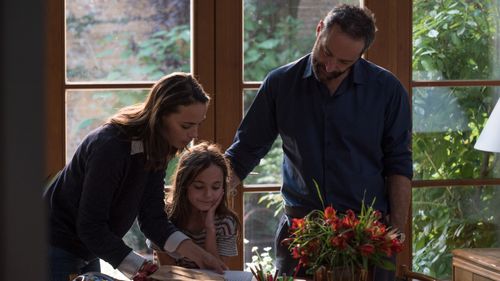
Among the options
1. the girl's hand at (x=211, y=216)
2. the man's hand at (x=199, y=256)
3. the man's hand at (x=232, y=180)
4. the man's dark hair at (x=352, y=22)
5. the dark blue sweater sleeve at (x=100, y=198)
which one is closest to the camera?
the dark blue sweater sleeve at (x=100, y=198)

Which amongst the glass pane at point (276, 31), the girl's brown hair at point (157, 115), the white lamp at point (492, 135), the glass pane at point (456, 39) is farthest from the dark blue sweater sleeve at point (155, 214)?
the glass pane at point (456, 39)

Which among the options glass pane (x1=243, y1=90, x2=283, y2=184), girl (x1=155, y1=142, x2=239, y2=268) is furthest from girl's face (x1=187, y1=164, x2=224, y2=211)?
glass pane (x1=243, y1=90, x2=283, y2=184)

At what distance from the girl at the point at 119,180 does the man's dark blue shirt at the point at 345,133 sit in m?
0.53

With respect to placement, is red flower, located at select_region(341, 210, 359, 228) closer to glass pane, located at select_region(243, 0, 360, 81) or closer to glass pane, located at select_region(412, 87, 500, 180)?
A: glass pane, located at select_region(243, 0, 360, 81)

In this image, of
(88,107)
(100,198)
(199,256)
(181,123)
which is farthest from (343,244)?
(88,107)

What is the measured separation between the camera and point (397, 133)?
2748 millimetres

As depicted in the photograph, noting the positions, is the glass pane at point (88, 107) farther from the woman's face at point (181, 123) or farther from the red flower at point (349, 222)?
the red flower at point (349, 222)

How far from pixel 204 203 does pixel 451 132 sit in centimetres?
161

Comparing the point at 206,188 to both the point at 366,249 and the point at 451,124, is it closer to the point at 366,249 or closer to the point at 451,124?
the point at 366,249

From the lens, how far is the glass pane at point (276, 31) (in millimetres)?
3648

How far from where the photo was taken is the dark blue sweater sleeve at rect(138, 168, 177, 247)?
2428mm

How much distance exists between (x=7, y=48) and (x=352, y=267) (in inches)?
83.2

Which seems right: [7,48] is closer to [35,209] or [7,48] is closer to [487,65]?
[35,209]

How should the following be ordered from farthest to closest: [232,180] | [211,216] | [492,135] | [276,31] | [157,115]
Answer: [276,31] → [492,135] → [232,180] → [211,216] → [157,115]
